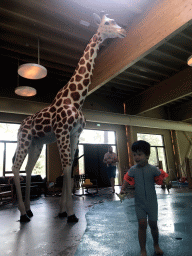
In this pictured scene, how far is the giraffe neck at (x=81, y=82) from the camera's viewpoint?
2779 millimetres

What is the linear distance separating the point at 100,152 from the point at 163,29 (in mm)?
7063

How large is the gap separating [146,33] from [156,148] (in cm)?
883

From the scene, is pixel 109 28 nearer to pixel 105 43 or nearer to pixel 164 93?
pixel 105 43

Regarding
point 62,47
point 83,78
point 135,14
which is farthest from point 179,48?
point 83,78

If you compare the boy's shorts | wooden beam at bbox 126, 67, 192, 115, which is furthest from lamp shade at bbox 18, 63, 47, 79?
wooden beam at bbox 126, 67, 192, 115

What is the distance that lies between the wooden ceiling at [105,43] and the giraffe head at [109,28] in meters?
0.92

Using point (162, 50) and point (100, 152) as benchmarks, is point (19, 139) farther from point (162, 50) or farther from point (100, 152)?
point (100, 152)

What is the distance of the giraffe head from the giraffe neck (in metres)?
0.12

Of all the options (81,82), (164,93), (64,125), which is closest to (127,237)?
(64,125)

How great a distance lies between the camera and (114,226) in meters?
2.03

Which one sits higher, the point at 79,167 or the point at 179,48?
the point at 179,48

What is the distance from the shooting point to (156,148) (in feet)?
38.6

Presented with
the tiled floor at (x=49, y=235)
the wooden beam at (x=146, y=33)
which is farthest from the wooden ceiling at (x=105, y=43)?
the tiled floor at (x=49, y=235)

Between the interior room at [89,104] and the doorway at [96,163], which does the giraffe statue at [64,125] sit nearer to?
the interior room at [89,104]
